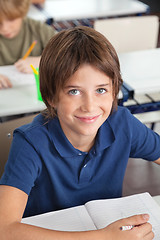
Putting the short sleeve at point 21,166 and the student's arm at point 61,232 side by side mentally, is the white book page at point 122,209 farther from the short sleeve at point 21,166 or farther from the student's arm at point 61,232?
the short sleeve at point 21,166

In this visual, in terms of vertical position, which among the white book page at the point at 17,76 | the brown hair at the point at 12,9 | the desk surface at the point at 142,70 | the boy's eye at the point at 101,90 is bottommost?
the white book page at the point at 17,76

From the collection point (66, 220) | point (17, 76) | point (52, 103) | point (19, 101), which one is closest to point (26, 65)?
point (17, 76)

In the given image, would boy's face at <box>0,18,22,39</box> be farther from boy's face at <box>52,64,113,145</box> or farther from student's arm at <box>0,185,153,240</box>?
student's arm at <box>0,185,153,240</box>

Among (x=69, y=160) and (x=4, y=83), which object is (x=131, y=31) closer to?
(x=4, y=83)

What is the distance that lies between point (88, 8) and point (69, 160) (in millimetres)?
2642

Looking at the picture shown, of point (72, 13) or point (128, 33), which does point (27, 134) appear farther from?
point (72, 13)

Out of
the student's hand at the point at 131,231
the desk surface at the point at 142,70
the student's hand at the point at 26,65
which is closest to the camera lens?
the student's hand at the point at 131,231

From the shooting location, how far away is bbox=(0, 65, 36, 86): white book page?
1.92 m

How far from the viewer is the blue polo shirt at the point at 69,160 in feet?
3.42

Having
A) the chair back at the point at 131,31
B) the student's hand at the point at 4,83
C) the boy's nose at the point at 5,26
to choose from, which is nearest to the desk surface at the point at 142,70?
the chair back at the point at 131,31

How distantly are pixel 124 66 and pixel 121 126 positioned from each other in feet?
3.30

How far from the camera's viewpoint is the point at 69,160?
3.63 feet

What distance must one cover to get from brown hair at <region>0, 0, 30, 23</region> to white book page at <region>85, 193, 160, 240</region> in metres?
1.40

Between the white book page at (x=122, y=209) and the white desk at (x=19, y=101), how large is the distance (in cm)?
78
